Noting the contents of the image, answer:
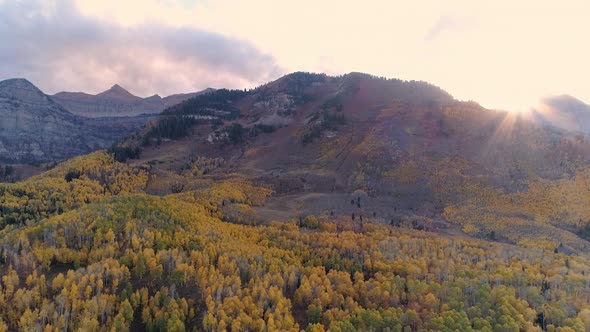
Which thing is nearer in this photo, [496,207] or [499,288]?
[499,288]

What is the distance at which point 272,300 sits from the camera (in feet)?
288

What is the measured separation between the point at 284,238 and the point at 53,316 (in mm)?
66198

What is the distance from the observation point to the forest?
7881 centimetres

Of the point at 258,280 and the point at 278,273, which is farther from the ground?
the point at 278,273

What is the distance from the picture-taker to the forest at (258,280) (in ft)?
259

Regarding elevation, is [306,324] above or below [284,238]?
below

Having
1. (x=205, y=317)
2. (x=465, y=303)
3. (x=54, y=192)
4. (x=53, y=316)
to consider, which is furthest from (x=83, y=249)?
(x=54, y=192)

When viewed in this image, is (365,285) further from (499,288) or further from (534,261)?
(534,261)

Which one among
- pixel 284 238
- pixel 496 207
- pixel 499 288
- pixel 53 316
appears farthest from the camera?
pixel 496 207

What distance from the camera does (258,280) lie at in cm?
9312

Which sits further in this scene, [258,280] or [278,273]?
[278,273]

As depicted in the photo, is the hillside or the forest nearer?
the forest

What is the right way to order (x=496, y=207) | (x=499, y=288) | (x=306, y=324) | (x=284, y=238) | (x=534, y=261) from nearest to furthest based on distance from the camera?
(x=306, y=324)
(x=499, y=288)
(x=534, y=261)
(x=284, y=238)
(x=496, y=207)

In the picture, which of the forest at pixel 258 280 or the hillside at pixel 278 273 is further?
the hillside at pixel 278 273
